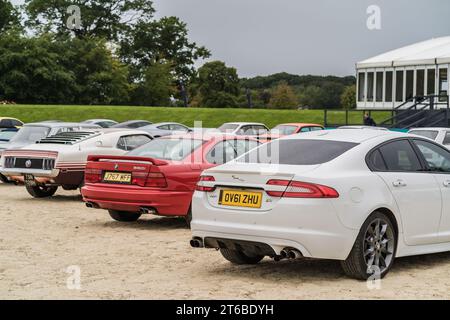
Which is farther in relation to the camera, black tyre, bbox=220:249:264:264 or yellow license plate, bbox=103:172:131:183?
yellow license plate, bbox=103:172:131:183

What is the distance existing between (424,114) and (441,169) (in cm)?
3060

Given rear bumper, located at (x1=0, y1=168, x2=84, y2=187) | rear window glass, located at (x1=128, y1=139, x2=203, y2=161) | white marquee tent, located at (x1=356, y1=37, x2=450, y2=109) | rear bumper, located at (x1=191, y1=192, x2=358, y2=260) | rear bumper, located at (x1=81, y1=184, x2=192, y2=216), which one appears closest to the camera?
rear bumper, located at (x1=191, y1=192, x2=358, y2=260)

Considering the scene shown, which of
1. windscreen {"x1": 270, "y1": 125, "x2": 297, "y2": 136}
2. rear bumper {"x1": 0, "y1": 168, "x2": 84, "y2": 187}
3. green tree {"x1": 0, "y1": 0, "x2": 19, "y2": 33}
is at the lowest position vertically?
windscreen {"x1": 270, "y1": 125, "x2": 297, "y2": 136}

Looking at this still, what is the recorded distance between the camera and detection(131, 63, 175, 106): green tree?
90562 mm

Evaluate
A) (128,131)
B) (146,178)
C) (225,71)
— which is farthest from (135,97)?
(146,178)

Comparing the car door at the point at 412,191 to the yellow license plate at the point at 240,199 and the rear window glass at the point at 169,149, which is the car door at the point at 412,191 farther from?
the rear window glass at the point at 169,149

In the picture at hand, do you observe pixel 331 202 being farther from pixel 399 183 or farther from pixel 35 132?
pixel 35 132

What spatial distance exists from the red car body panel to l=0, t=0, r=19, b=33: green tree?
80.0m

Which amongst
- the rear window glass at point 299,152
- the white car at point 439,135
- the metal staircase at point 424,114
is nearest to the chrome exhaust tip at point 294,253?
the rear window glass at point 299,152

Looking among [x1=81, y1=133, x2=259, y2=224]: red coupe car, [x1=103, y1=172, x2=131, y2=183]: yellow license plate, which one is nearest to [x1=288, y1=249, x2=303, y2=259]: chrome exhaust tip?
[x1=81, y1=133, x2=259, y2=224]: red coupe car

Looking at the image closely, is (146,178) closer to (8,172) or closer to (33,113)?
(8,172)

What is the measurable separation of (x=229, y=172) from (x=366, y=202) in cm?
137

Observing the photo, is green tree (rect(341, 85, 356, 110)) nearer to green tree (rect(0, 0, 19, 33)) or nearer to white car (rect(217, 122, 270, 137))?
green tree (rect(0, 0, 19, 33))

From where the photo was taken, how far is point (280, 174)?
7934 mm
